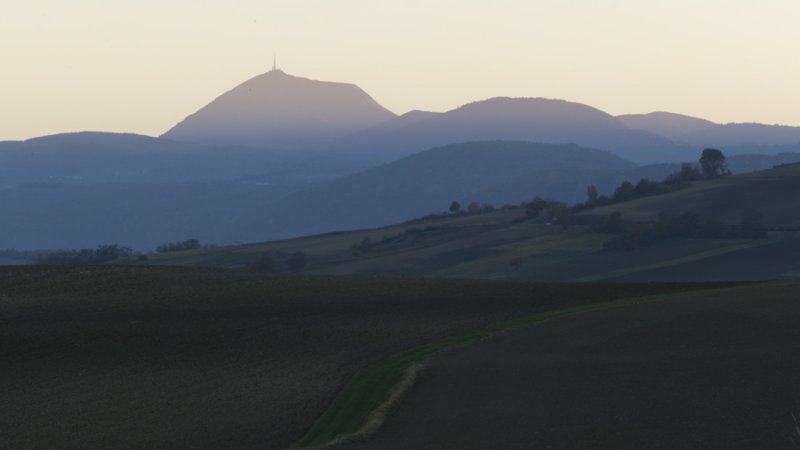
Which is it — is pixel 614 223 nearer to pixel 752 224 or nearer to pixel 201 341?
pixel 752 224

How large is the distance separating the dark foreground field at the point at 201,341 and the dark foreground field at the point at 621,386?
387cm

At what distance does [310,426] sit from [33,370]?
15780mm

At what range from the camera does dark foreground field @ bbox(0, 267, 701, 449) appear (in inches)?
1619

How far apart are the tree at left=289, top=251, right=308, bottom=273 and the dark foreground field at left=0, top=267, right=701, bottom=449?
9787 centimetres

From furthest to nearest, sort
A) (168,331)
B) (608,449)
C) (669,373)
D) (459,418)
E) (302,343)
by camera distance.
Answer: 1. (168,331)
2. (302,343)
3. (669,373)
4. (459,418)
5. (608,449)

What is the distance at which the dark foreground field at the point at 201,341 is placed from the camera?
4112cm

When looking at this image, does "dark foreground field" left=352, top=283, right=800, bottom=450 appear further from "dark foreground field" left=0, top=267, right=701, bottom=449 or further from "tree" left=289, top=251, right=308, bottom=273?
"tree" left=289, top=251, right=308, bottom=273

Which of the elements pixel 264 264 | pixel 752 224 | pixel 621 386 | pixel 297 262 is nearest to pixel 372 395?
pixel 621 386

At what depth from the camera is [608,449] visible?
108 ft

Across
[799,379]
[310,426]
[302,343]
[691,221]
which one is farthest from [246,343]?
[691,221]

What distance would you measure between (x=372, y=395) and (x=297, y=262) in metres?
141

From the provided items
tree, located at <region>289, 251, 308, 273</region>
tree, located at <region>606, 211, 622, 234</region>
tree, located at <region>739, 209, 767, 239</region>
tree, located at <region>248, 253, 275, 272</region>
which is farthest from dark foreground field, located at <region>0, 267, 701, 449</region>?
tree, located at <region>606, 211, 622, 234</region>

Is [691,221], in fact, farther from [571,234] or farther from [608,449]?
[608,449]

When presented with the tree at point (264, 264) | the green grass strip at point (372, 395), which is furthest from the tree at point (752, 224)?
the green grass strip at point (372, 395)
